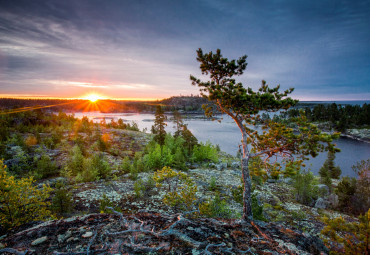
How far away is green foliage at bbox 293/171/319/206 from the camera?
20370 mm

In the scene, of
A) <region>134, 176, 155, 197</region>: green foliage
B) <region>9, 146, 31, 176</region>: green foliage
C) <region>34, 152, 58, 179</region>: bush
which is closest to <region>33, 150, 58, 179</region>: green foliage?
<region>34, 152, 58, 179</region>: bush

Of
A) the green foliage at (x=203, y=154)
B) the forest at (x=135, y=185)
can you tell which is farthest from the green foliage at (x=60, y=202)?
the green foliage at (x=203, y=154)

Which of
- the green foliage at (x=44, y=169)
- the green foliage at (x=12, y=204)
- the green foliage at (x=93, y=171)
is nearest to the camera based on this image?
the green foliage at (x=12, y=204)

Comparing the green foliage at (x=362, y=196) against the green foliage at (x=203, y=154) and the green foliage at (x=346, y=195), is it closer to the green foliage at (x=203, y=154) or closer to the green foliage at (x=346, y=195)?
the green foliage at (x=346, y=195)

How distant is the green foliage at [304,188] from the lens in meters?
20.4

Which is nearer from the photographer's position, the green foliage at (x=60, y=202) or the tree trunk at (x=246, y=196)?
the tree trunk at (x=246, y=196)

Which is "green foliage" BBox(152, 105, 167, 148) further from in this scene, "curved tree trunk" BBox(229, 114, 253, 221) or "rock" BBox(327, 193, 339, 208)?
"rock" BBox(327, 193, 339, 208)

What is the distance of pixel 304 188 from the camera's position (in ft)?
67.9

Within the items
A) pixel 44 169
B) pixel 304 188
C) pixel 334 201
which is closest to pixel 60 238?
pixel 44 169

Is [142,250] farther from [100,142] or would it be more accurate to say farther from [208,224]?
[100,142]

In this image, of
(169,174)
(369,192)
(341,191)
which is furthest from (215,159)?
(169,174)

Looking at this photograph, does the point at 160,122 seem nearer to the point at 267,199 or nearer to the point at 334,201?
the point at 267,199

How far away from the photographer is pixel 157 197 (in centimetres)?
1416

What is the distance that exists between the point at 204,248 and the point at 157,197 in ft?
33.0
